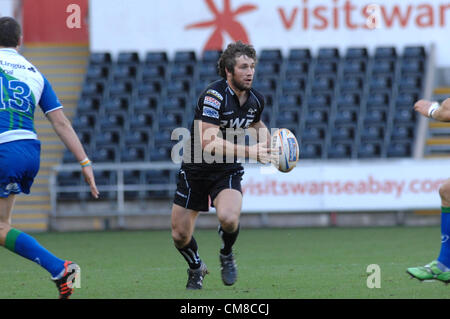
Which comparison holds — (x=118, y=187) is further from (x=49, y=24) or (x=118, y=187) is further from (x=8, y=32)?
(x=8, y=32)

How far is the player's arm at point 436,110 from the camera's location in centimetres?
730

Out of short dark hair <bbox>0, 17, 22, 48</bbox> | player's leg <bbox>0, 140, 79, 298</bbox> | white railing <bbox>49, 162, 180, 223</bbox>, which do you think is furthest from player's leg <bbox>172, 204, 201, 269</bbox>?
white railing <bbox>49, 162, 180, 223</bbox>

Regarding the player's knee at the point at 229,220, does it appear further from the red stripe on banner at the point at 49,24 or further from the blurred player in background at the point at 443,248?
the red stripe on banner at the point at 49,24

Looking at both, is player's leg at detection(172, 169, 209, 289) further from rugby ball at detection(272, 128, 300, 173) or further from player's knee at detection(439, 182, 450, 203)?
player's knee at detection(439, 182, 450, 203)

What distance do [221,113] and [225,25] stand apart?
1519 cm

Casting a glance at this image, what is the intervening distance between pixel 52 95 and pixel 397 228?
34.9ft

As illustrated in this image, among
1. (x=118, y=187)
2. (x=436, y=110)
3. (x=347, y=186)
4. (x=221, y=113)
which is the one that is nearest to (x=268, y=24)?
(x=347, y=186)

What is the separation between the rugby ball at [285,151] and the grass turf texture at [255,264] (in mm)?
→ 1030

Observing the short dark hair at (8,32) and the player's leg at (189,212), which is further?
the player's leg at (189,212)

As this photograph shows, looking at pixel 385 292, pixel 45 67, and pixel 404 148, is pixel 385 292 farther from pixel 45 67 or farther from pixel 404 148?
pixel 45 67

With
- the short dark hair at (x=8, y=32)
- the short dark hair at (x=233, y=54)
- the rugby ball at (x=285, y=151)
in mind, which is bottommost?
the rugby ball at (x=285, y=151)

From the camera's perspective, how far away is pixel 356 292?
732cm

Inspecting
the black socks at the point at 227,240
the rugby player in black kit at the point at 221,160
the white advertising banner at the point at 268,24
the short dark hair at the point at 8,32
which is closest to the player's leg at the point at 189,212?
the rugby player in black kit at the point at 221,160

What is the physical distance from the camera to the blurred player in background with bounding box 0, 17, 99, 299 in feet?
21.7
